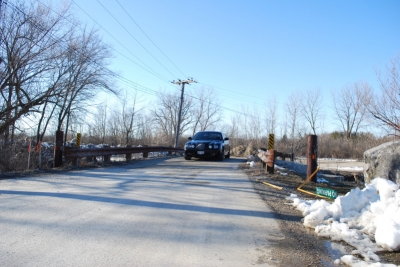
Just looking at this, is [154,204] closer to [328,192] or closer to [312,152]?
[328,192]

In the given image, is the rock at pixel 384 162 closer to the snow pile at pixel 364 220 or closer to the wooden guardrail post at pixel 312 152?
the snow pile at pixel 364 220

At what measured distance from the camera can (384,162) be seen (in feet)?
21.8

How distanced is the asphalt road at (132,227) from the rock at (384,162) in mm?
2632

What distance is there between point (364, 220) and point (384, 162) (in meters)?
2.71

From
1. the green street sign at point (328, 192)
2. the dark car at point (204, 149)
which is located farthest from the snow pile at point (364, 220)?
the dark car at point (204, 149)

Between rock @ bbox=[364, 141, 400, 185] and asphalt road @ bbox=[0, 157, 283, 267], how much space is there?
263 centimetres

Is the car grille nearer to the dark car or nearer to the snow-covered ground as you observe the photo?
the dark car

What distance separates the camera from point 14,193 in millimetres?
6387

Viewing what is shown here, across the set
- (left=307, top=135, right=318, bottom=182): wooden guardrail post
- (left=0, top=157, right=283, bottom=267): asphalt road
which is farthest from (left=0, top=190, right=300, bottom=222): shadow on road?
(left=307, top=135, right=318, bottom=182): wooden guardrail post

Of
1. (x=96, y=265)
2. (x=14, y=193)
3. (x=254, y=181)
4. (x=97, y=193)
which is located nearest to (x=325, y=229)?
(x=96, y=265)

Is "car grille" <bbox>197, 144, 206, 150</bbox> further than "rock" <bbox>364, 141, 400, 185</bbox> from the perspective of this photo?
Yes

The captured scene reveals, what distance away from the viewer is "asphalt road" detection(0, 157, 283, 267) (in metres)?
3.35

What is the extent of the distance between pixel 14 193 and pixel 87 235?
3.35m

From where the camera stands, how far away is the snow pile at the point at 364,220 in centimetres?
376
